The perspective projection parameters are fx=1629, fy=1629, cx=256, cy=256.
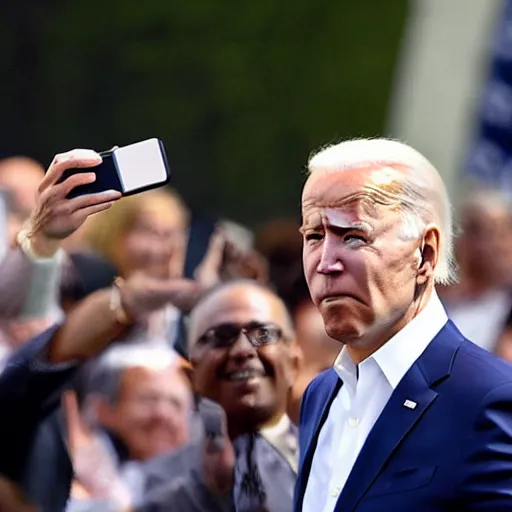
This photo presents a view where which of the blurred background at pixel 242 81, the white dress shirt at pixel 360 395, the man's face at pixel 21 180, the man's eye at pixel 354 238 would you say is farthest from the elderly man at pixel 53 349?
the blurred background at pixel 242 81

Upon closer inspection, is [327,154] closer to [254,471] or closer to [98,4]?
[254,471]

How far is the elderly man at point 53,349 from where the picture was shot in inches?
137

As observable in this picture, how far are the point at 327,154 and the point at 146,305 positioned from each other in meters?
0.84

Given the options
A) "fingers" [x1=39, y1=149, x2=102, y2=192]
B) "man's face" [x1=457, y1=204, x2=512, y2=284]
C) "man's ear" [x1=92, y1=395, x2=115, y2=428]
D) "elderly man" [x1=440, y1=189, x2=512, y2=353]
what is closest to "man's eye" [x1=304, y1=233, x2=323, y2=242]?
"fingers" [x1=39, y1=149, x2=102, y2=192]

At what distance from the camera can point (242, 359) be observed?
4055 millimetres

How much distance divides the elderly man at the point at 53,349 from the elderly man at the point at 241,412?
0.17 metres

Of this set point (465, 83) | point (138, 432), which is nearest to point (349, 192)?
point (138, 432)

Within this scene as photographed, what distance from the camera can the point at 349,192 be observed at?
3.20 m

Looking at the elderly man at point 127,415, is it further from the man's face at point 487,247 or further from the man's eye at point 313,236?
the man's face at point 487,247

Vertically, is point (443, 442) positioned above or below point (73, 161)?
below

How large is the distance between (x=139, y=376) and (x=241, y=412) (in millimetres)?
676

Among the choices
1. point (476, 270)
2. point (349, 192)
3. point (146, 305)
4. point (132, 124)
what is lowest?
point (132, 124)

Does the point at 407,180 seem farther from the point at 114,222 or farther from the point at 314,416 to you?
the point at 114,222

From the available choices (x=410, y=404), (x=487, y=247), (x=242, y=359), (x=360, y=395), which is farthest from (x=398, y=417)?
(x=487, y=247)
